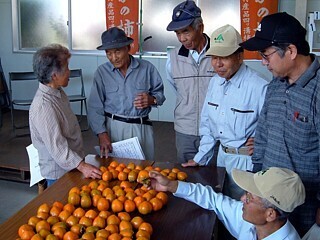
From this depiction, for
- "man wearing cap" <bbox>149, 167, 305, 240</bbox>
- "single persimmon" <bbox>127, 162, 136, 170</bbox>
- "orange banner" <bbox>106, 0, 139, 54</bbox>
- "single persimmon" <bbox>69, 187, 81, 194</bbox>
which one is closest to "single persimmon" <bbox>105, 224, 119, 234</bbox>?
"single persimmon" <bbox>69, 187, 81, 194</bbox>

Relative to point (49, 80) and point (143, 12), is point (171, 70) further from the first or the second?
point (143, 12)

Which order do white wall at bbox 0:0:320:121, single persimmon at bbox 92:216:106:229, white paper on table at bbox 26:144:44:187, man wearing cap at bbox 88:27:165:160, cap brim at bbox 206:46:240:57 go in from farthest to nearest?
white wall at bbox 0:0:320:121
man wearing cap at bbox 88:27:165:160
white paper on table at bbox 26:144:44:187
cap brim at bbox 206:46:240:57
single persimmon at bbox 92:216:106:229

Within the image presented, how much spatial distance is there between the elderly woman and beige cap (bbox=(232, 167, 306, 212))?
90cm

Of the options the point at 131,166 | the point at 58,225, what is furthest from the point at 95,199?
the point at 131,166

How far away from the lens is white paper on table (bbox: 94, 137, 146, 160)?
7.97ft

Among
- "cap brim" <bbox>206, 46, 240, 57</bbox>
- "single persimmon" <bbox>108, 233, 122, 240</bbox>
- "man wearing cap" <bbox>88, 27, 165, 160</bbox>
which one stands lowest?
"single persimmon" <bbox>108, 233, 122, 240</bbox>

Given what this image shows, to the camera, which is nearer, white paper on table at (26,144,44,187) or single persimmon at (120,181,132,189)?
single persimmon at (120,181,132,189)

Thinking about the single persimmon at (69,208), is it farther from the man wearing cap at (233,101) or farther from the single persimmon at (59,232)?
the man wearing cap at (233,101)

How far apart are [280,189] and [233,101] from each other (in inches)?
→ 29.6

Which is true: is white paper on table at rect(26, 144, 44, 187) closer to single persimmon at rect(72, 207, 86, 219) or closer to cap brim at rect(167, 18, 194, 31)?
single persimmon at rect(72, 207, 86, 219)

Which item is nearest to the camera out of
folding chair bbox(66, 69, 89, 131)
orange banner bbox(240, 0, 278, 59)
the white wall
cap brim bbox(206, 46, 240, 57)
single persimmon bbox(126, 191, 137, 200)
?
single persimmon bbox(126, 191, 137, 200)

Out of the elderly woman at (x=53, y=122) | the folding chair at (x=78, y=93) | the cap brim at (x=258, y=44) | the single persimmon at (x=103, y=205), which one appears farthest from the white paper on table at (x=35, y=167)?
the folding chair at (x=78, y=93)

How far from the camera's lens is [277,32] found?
1.53 metres

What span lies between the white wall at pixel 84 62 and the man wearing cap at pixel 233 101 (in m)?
3.72
